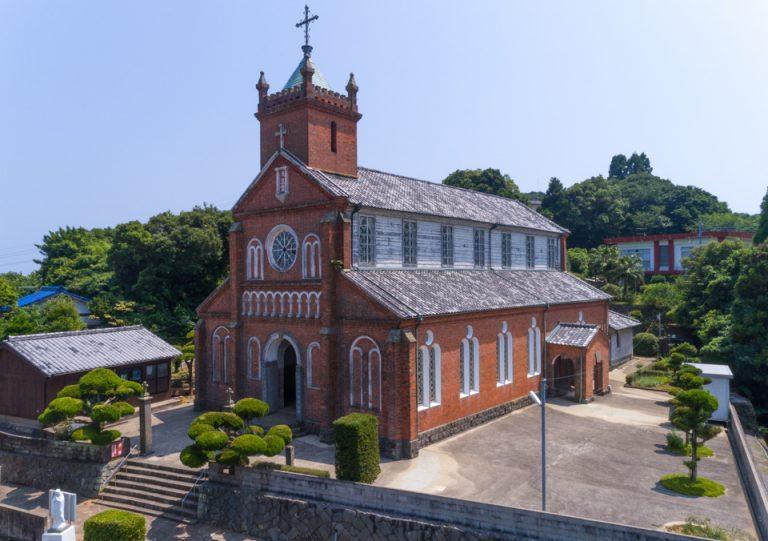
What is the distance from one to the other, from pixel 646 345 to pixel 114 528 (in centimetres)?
4270

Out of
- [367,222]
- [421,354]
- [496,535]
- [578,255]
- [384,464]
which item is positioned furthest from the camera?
[578,255]

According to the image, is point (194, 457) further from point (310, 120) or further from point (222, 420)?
point (310, 120)

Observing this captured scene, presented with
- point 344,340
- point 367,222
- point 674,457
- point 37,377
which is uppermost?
point 367,222

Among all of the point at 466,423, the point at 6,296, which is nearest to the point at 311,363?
the point at 466,423

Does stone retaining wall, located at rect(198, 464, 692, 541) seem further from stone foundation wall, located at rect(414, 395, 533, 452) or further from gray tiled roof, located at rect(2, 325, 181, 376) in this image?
gray tiled roof, located at rect(2, 325, 181, 376)

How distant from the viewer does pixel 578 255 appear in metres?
67.1

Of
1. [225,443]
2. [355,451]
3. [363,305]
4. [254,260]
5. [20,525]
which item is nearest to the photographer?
[355,451]

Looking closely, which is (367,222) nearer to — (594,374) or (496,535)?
(496,535)

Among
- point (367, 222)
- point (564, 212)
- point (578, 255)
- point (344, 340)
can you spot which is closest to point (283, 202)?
point (367, 222)

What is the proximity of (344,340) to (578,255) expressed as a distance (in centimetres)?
5112

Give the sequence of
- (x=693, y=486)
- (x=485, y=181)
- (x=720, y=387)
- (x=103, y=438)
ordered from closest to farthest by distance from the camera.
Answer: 1. (x=693, y=486)
2. (x=103, y=438)
3. (x=720, y=387)
4. (x=485, y=181)

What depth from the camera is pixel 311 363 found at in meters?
24.8

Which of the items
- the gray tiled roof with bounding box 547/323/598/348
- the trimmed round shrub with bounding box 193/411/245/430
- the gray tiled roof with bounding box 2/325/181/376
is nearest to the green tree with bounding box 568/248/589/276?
the gray tiled roof with bounding box 547/323/598/348

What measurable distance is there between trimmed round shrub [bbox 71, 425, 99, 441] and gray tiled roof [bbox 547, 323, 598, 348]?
929 inches
